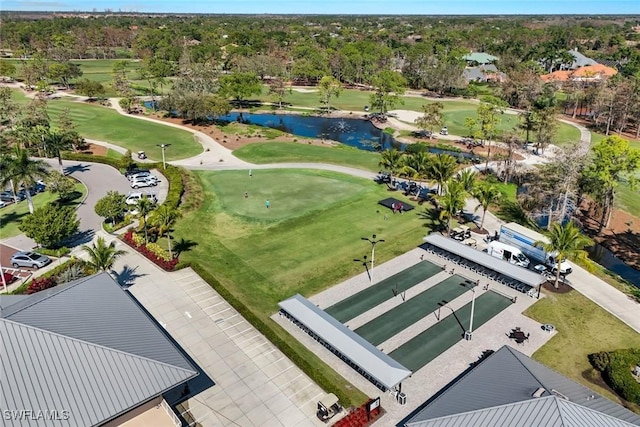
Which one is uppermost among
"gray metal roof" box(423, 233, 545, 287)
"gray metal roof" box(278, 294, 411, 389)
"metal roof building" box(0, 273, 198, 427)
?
"metal roof building" box(0, 273, 198, 427)

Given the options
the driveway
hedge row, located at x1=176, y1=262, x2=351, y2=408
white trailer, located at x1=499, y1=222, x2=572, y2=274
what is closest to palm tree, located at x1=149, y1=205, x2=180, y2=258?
hedge row, located at x1=176, y1=262, x2=351, y2=408

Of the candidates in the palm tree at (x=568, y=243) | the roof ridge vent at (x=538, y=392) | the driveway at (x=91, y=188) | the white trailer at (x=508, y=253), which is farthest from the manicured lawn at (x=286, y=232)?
the palm tree at (x=568, y=243)

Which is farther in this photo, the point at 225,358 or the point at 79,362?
the point at 225,358

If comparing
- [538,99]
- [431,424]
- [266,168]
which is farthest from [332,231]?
[538,99]

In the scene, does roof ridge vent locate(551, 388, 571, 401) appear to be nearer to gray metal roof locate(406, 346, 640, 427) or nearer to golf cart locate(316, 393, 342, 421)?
gray metal roof locate(406, 346, 640, 427)

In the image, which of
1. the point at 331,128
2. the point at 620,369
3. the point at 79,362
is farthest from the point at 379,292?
the point at 331,128

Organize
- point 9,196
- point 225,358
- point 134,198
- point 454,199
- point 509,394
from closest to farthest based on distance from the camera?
1. point 509,394
2. point 225,358
3. point 454,199
4. point 134,198
5. point 9,196

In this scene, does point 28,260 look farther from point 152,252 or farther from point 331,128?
point 331,128
